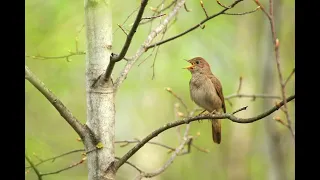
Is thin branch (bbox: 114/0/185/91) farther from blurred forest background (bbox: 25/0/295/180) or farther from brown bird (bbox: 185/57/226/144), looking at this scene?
blurred forest background (bbox: 25/0/295/180)

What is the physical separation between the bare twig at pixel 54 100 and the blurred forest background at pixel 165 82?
375cm

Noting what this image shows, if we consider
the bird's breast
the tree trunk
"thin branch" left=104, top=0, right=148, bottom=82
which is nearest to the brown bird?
the bird's breast

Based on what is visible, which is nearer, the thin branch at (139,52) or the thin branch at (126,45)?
the thin branch at (126,45)

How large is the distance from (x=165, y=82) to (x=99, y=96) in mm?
8252

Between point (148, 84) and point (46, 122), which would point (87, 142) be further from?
point (148, 84)

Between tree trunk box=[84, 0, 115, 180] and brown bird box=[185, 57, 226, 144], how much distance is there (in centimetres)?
194

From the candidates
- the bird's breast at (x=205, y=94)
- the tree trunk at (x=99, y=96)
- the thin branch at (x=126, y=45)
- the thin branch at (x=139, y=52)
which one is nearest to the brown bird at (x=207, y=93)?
the bird's breast at (x=205, y=94)

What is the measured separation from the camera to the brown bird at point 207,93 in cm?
493

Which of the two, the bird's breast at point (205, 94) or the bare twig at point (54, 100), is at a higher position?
the bird's breast at point (205, 94)

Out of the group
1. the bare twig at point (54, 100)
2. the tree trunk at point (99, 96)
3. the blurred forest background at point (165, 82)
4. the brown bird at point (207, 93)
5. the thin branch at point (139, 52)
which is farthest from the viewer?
the blurred forest background at point (165, 82)

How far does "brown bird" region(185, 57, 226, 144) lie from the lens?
493 centimetres

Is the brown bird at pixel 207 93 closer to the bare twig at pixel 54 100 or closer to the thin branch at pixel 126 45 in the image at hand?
the thin branch at pixel 126 45

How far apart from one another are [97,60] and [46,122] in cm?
732

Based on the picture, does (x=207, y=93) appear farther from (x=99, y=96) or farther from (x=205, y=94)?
(x=99, y=96)
